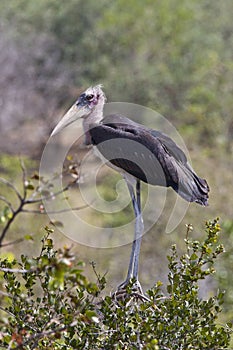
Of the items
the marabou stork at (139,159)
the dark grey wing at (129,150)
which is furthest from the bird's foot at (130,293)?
the dark grey wing at (129,150)

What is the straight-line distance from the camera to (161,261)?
11180 millimetres

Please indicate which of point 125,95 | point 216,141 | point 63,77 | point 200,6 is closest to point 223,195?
point 216,141

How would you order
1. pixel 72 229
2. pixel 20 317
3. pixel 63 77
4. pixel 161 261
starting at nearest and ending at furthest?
pixel 20 317, pixel 72 229, pixel 161 261, pixel 63 77

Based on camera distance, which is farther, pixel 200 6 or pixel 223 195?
pixel 200 6

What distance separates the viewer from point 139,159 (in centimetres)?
625

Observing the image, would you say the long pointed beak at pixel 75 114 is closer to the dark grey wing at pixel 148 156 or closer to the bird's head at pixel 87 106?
the bird's head at pixel 87 106

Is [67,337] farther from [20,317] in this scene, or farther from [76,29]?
[76,29]

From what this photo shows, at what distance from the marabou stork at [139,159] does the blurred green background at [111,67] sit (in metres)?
8.76

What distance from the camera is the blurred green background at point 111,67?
16.5 m

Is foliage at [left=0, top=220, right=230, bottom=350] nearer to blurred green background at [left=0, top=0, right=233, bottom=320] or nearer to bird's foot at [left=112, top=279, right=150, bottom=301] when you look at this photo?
bird's foot at [left=112, top=279, right=150, bottom=301]

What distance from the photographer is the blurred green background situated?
16516 mm

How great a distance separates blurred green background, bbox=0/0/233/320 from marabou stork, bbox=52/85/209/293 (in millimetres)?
8761

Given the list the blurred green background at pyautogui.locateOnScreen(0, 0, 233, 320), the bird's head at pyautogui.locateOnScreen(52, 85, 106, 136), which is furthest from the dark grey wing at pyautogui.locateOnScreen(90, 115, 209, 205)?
the blurred green background at pyautogui.locateOnScreen(0, 0, 233, 320)

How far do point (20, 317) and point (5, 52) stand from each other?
1293 centimetres
